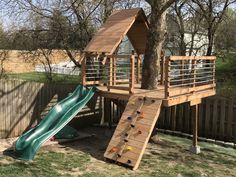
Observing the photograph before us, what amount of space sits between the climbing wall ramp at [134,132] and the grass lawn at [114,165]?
27cm

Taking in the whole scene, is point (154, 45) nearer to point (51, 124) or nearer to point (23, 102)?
point (51, 124)

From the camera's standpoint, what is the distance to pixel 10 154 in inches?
342

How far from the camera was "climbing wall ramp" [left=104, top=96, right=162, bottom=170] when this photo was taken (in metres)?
8.18

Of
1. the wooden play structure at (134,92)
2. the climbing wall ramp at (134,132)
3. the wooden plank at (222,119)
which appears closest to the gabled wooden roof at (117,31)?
the wooden play structure at (134,92)

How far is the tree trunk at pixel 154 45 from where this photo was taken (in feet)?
34.3

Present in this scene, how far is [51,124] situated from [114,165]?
2.31 m

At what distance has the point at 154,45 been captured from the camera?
415 inches

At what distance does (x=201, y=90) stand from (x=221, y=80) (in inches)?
446

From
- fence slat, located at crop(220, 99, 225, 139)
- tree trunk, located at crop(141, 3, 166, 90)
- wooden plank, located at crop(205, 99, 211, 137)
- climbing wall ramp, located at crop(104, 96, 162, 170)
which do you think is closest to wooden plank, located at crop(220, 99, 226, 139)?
fence slat, located at crop(220, 99, 225, 139)

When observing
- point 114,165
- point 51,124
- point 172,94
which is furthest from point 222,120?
point 51,124

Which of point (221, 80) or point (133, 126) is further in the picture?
point (221, 80)

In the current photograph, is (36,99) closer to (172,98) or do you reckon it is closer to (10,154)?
(10,154)

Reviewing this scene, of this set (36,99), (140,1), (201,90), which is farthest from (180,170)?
(140,1)

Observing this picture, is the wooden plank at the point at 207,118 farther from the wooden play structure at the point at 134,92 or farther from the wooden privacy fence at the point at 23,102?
the wooden privacy fence at the point at 23,102
